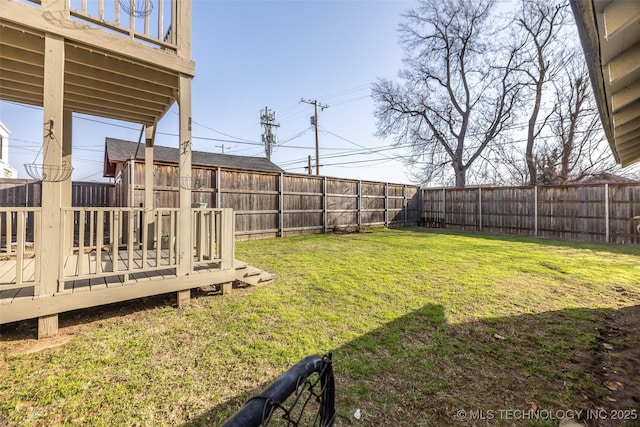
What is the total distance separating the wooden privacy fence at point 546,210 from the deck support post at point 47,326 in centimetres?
1370

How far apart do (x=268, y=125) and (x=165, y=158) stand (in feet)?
46.6

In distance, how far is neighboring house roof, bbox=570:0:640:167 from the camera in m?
1.21

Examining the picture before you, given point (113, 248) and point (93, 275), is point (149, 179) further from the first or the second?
point (113, 248)

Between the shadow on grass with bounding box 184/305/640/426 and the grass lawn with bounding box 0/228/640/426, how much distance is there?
1 centimetres

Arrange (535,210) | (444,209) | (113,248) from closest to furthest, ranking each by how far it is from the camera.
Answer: (113,248)
(535,210)
(444,209)

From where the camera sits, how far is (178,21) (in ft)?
10.6

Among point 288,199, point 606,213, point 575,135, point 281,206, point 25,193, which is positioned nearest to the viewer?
point 25,193

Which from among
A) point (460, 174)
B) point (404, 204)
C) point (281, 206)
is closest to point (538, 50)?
point (460, 174)

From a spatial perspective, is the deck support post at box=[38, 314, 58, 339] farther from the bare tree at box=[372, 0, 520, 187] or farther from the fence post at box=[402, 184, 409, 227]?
the bare tree at box=[372, 0, 520, 187]

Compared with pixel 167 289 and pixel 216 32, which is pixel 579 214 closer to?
pixel 167 289

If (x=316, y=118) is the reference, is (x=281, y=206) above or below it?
below

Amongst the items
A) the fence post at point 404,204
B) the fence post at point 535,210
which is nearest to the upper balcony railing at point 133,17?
the fence post at point 404,204

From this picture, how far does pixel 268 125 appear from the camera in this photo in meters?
24.4

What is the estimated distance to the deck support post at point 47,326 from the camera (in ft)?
8.14
